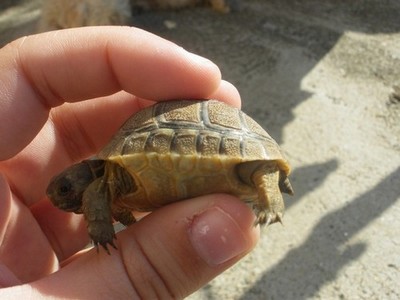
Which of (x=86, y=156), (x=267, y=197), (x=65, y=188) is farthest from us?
(x=86, y=156)

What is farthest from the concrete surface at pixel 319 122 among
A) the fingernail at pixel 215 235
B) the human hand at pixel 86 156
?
the fingernail at pixel 215 235

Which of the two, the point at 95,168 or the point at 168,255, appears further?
the point at 95,168

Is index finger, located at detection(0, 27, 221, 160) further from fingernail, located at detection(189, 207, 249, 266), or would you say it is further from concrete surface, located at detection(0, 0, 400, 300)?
concrete surface, located at detection(0, 0, 400, 300)

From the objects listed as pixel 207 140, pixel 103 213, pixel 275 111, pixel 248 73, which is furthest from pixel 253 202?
pixel 248 73

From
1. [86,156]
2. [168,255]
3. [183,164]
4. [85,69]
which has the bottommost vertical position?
[86,156]

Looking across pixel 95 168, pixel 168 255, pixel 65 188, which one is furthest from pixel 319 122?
pixel 168 255

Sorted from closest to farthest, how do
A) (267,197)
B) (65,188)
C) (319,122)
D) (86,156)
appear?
(267,197)
(65,188)
(86,156)
(319,122)

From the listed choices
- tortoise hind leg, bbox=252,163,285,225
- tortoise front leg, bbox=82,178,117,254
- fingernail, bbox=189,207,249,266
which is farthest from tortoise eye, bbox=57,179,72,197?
tortoise hind leg, bbox=252,163,285,225

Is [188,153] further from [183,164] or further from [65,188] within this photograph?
[65,188]
